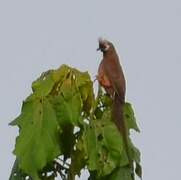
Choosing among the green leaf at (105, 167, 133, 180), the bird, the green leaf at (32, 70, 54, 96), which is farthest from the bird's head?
the green leaf at (105, 167, 133, 180)

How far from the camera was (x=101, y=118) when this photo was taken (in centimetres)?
342

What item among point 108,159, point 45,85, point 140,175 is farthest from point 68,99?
point 140,175

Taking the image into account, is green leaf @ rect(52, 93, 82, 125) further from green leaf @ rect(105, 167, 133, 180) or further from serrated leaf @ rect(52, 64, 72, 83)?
green leaf @ rect(105, 167, 133, 180)

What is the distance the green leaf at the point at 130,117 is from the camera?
146 inches

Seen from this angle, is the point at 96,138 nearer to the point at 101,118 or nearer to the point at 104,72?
the point at 101,118

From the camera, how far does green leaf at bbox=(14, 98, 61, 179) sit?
10.5 ft

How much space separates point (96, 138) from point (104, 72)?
1.73 ft

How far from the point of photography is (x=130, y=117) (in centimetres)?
376

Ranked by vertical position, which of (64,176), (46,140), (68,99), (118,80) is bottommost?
(64,176)

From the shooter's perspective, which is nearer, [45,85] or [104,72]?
[45,85]

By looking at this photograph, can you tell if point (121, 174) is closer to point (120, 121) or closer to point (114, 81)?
point (120, 121)

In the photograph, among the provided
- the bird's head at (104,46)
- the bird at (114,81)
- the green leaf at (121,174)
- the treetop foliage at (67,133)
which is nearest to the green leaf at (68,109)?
the treetop foliage at (67,133)

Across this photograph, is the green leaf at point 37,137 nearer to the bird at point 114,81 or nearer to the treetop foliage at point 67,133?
the treetop foliage at point 67,133

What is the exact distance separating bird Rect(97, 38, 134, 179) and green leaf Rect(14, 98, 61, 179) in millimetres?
435
